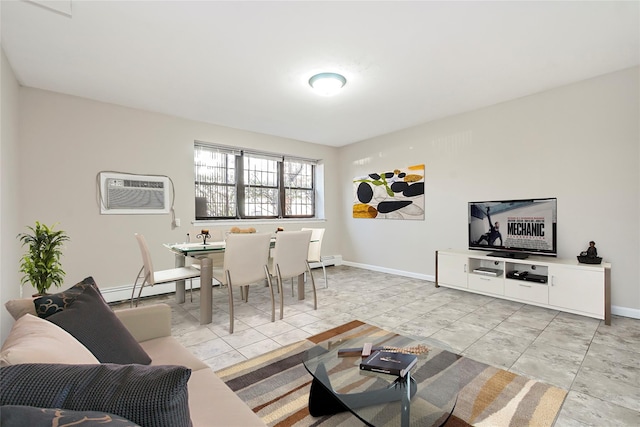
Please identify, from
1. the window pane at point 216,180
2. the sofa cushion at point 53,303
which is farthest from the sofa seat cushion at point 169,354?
the window pane at point 216,180

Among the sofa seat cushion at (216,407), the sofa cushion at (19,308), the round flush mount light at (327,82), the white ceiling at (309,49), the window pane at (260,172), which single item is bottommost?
the sofa seat cushion at (216,407)

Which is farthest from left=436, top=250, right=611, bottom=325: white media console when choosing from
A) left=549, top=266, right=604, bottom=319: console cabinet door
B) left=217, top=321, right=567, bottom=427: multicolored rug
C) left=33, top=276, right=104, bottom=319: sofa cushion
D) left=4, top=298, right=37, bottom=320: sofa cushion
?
left=4, top=298, right=37, bottom=320: sofa cushion

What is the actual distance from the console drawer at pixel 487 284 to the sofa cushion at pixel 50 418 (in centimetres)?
403

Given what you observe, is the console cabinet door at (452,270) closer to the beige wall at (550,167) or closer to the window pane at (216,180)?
the beige wall at (550,167)

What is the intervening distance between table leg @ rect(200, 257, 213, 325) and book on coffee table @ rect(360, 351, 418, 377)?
6.56 feet

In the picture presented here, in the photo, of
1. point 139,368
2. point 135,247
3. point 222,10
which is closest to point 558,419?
point 139,368

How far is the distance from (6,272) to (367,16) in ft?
12.2

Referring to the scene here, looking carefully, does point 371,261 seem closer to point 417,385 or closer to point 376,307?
point 376,307

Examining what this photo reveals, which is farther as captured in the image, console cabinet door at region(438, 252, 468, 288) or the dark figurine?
console cabinet door at region(438, 252, 468, 288)

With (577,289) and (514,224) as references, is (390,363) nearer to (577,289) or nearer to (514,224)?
(577,289)

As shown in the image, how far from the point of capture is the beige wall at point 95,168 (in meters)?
3.37

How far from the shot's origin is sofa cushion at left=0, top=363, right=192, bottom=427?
596mm

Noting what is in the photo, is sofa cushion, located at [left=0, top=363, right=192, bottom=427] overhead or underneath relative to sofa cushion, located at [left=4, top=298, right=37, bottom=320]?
overhead

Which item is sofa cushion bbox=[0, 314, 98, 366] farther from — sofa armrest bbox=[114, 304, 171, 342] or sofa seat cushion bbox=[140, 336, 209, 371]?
sofa armrest bbox=[114, 304, 171, 342]
